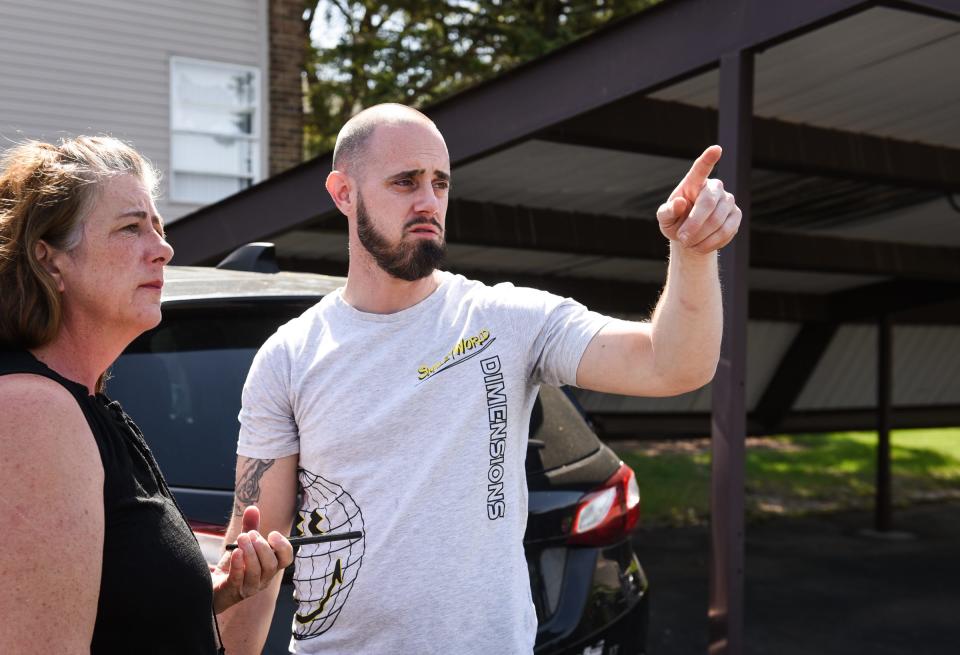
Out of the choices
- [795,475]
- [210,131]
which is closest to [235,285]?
[795,475]

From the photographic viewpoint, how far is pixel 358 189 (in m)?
2.33

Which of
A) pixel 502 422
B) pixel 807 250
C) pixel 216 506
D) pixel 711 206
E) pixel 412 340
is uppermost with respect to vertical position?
pixel 807 250

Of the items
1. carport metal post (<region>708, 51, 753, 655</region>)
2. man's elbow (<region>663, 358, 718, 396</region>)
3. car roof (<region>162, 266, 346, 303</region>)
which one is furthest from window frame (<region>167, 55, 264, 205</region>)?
man's elbow (<region>663, 358, 718, 396</region>)

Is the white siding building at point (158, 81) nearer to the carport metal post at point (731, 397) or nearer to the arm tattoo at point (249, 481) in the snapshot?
the carport metal post at point (731, 397)

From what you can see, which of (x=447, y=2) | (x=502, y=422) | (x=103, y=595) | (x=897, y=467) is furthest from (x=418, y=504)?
(x=447, y=2)

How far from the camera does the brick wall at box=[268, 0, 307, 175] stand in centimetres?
1571

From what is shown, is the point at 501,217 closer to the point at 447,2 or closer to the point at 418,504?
the point at 418,504

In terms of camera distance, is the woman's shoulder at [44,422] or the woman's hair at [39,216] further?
the woman's hair at [39,216]

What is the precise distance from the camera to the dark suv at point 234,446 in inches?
118

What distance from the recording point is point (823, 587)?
26.6 ft

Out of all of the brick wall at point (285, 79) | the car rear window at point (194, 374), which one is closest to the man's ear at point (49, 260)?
the car rear window at point (194, 374)

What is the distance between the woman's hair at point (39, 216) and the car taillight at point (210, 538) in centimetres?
116

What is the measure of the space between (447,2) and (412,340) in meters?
16.5

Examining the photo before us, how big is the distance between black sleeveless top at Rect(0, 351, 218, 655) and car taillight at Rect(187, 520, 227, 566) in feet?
3.05
